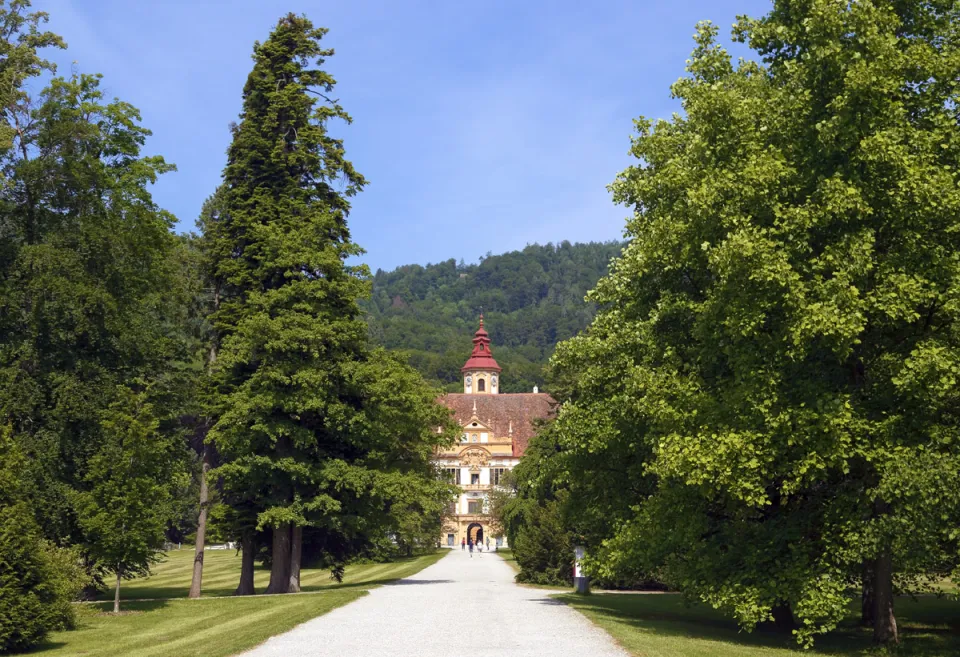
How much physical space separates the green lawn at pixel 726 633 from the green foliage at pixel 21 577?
9784mm

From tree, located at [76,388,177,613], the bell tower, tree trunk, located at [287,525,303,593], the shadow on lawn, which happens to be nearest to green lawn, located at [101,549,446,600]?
tree trunk, located at [287,525,303,593]

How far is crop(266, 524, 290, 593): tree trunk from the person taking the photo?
1181 inches

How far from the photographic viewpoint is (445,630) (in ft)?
57.6

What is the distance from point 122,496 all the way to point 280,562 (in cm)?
774

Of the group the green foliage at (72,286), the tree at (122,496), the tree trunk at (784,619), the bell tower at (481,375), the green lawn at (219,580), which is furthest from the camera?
the bell tower at (481,375)

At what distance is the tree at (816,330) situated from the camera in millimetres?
16141

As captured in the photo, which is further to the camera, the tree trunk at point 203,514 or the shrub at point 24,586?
the tree trunk at point 203,514

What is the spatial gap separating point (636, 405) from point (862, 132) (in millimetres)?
6585

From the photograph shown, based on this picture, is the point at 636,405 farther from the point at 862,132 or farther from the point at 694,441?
the point at 862,132

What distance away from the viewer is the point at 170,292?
99.5 ft

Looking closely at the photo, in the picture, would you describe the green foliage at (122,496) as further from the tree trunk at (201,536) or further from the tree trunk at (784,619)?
the tree trunk at (784,619)

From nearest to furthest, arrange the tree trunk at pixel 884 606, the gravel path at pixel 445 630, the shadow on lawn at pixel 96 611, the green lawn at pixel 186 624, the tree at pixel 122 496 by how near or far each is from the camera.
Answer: the gravel path at pixel 445 630 < the green lawn at pixel 186 624 < the shadow on lawn at pixel 96 611 < the tree trunk at pixel 884 606 < the tree at pixel 122 496

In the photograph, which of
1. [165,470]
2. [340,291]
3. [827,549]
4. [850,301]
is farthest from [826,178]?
[165,470]

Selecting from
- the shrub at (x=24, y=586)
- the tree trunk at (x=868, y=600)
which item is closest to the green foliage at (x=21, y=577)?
the shrub at (x=24, y=586)
